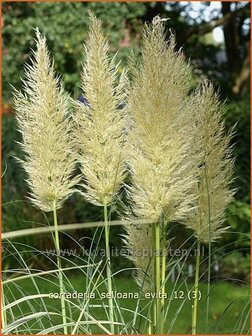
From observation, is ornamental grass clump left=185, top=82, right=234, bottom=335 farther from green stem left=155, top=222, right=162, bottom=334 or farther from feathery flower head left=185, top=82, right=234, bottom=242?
green stem left=155, top=222, right=162, bottom=334

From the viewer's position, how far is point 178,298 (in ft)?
6.08

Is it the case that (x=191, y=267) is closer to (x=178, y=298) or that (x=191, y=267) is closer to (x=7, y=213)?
(x=178, y=298)

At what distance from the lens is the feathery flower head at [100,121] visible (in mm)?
1660

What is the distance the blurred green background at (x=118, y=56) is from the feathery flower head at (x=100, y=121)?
6.58ft

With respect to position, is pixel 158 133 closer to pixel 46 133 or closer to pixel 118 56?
pixel 46 133

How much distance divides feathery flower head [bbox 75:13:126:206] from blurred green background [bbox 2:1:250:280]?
2.00 metres

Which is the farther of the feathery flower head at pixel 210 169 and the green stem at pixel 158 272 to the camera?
the feathery flower head at pixel 210 169

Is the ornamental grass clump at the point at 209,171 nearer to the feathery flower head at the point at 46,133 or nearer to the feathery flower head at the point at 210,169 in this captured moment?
the feathery flower head at the point at 210,169

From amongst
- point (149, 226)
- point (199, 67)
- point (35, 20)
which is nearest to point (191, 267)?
point (149, 226)

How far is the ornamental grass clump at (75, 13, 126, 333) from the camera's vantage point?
166 cm

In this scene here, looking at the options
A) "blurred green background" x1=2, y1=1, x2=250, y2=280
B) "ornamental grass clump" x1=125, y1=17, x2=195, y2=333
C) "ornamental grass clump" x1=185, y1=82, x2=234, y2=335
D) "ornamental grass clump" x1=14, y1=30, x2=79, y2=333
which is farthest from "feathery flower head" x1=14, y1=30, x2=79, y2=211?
"blurred green background" x1=2, y1=1, x2=250, y2=280

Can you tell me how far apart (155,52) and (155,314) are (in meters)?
0.66

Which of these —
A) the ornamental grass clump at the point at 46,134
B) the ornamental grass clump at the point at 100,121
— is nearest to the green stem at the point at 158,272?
the ornamental grass clump at the point at 100,121

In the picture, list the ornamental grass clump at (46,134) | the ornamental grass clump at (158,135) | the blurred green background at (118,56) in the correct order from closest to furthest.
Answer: the ornamental grass clump at (158,135), the ornamental grass clump at (46,134), the blurred green background at (118,56)
